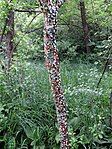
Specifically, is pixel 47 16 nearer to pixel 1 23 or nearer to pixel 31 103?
pixel 31 103

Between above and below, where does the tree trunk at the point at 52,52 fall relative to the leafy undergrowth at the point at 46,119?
above

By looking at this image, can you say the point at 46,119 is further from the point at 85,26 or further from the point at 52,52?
the point at 85,26

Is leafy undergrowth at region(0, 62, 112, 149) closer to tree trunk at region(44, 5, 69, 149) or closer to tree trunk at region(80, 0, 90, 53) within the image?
tree trunk at region(44, 5, 69, 149)

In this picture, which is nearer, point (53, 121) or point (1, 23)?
point (53, 121)

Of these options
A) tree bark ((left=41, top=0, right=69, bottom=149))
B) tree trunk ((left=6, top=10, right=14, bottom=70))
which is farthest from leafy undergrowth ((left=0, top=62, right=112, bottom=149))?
tree bark ((left=41, top=0, right=69, bottom=149))

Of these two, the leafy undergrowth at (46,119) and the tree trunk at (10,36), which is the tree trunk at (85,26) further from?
the leafy undergrowth at (46,119)

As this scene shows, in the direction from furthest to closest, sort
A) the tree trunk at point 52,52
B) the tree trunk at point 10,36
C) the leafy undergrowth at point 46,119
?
the tree trunk at point 10,36 → the leafy undergrowth at point 46,119 → the tree trunk at point 52,52

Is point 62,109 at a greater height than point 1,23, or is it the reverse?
point 1,23

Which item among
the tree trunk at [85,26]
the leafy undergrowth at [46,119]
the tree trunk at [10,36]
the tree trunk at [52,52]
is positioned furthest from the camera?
the tree trunk at [85,26]

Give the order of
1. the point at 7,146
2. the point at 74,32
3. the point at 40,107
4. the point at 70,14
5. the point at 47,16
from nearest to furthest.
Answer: the point at 47,16 → the point at 7,146 → the point at 40,107 → the point at 70,14 → the point at 74,32

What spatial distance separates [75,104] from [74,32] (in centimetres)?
937

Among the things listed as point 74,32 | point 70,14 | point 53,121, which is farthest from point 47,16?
point 74,32

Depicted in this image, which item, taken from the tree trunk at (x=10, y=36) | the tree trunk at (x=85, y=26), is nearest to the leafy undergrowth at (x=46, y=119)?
the tree trunk at (x=10, y=36)

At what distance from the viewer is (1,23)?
6816mm
